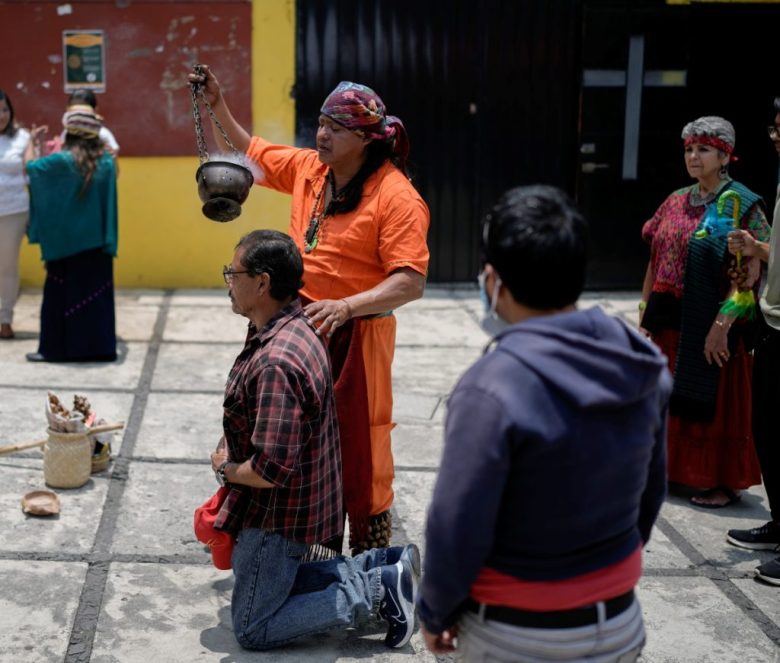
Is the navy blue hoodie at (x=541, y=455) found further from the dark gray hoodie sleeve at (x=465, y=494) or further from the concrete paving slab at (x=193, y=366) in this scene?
the concrete paving slab at (x=193, y=366)

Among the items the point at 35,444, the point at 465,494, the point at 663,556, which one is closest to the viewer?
the point at 465,494

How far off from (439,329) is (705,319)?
11.3 ft

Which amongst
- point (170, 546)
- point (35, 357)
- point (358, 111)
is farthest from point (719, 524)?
point (35, 357)

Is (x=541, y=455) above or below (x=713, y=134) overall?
below

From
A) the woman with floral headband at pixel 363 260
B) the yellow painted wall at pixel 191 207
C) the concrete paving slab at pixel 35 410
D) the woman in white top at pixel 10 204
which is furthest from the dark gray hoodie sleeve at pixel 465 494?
the yellow painted wall at pixel 191 207

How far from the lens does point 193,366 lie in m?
7.23

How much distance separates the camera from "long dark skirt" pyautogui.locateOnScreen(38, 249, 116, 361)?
23.6 feet

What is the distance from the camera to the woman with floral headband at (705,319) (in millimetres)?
4945

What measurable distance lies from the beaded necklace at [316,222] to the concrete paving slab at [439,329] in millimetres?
3739

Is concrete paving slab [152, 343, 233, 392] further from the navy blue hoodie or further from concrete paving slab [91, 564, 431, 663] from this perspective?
the navy blue hoodie

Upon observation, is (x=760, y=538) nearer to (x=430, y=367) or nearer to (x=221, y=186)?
(x=221, y=186)

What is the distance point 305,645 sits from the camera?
150 inches

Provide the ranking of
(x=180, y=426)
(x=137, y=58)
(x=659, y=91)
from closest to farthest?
(x=180, y=426) < (x=137, y=58) < (x=659, y=91)

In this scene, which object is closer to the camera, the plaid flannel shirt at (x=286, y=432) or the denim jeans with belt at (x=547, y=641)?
the denim jeans with belt at (x=547, y=641)
